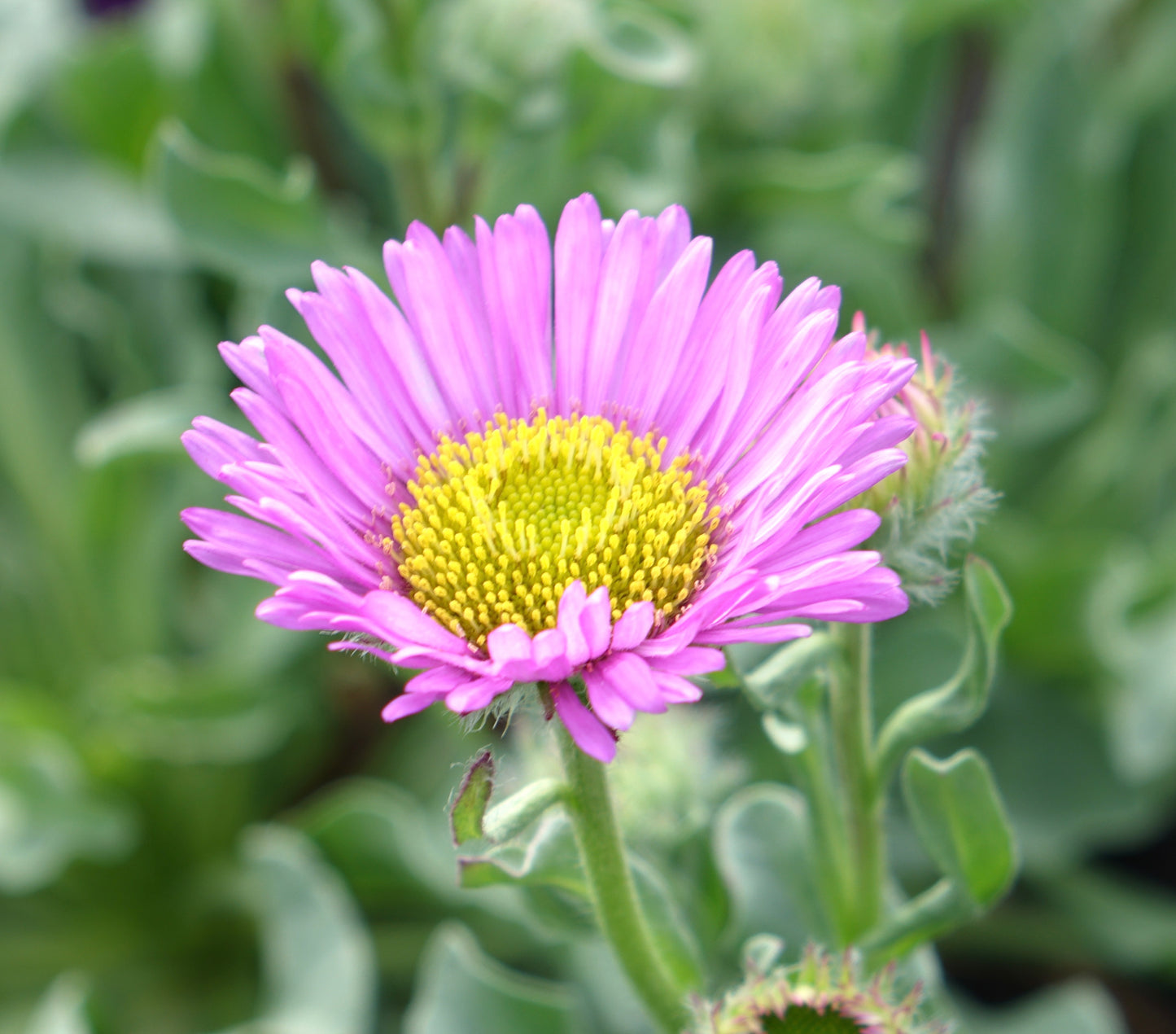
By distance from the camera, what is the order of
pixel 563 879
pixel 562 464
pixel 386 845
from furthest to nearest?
1. pixel 386 845
2. pixel 562 464
3. pixel 563 879

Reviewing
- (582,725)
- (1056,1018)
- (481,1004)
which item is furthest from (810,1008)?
(1056,1018)

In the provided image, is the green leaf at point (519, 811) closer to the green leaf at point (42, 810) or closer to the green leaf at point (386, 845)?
the green leaf at point (386, 845)

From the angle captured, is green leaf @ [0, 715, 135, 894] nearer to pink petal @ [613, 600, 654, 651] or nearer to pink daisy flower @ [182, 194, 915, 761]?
pink daisy flower @ [182, 194, 915, 761]

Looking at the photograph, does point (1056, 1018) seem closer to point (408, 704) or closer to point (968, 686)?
point (968, 686)

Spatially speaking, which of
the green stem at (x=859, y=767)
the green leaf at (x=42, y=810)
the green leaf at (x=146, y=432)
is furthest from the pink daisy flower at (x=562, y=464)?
the green leaf at (x=42, y=810)

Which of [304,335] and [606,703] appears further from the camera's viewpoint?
[304,335]

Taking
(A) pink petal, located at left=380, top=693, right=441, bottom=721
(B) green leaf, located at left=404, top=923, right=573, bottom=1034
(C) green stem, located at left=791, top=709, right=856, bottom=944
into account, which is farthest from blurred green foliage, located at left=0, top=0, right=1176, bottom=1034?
(A) pink petal, located at left=380, top=693, right=441, bottom=721
